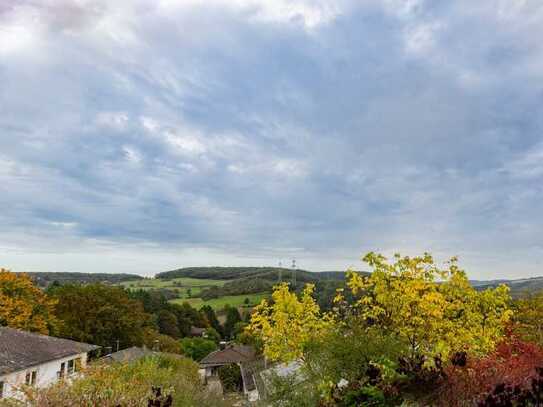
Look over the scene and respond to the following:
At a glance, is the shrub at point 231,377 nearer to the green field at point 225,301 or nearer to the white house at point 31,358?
the white house at point 31,358

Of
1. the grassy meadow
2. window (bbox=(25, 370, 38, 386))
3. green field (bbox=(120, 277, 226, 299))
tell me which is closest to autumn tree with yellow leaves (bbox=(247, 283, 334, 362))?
window (bbox=(25, 370, 38, 386))

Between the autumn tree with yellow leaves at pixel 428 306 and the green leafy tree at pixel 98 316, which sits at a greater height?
the autumn tree with yellow leaves at pixel 428 306

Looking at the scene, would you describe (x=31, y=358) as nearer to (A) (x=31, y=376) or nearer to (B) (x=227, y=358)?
(A) (x=31, y=376)

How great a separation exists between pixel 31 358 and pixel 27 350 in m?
1.08

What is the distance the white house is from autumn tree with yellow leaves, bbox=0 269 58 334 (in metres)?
7.49

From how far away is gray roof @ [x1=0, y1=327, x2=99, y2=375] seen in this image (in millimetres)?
23900

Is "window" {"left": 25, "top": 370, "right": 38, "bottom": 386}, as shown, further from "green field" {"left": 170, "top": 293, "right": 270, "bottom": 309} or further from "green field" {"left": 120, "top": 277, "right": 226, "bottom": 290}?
"green field" {"left": 120, "top": 277, "right": 226, "bottom": 290}

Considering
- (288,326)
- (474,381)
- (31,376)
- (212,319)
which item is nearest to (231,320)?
(212,319)

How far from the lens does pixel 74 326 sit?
47406 mm

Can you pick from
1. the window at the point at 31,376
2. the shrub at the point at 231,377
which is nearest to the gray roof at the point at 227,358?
the shrub at the point at 231,377

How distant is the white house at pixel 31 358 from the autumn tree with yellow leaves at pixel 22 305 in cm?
749

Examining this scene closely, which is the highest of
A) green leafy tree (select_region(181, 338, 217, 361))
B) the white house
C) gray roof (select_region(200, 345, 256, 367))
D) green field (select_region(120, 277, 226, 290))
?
green field (select_region(120, 277, 226, 290))

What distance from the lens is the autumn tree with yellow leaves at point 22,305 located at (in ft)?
118

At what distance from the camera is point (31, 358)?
25719 millimetres
